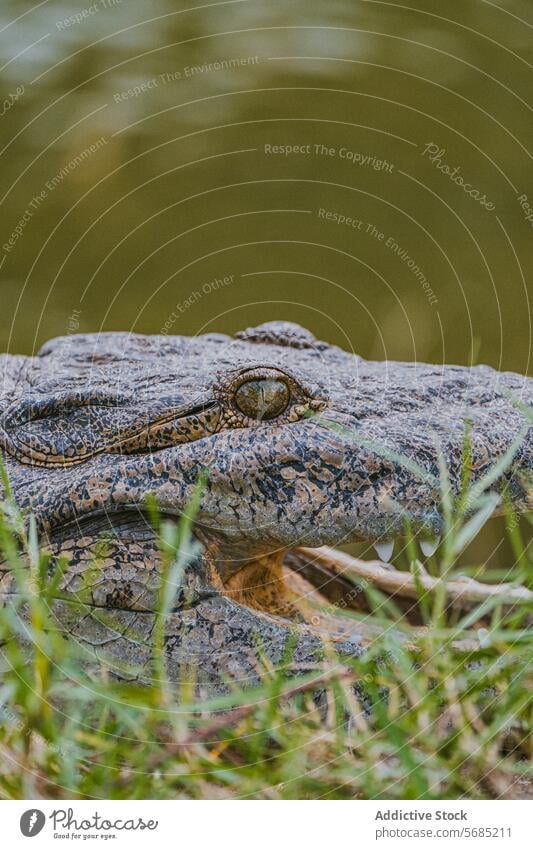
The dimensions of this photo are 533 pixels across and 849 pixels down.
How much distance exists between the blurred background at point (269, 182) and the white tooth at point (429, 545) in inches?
87.8

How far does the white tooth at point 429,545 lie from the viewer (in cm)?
184

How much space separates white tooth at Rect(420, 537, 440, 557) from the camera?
1842 millimetres

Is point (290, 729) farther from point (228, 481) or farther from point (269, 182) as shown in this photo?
point (269, 182)

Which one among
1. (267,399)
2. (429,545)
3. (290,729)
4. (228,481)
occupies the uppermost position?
(267,399)

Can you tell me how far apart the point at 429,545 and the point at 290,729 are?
20.8 inches

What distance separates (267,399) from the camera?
199 cm
